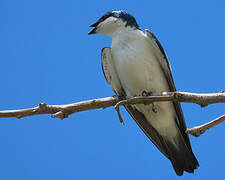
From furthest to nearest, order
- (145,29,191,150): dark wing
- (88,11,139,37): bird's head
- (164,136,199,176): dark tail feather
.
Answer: (88,11,139,37): bird's head → (145,29,191,150): dark wing → (164,136,199,176): dark tail feather

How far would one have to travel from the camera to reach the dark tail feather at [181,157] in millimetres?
6457

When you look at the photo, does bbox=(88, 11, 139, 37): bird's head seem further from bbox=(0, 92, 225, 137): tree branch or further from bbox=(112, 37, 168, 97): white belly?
bbox=(0, 92, 225, 137): tree branch

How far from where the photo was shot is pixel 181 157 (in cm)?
658

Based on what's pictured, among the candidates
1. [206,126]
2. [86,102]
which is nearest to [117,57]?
[86,102]

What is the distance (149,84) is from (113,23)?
1.50 m

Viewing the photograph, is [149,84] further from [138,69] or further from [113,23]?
[113,23]

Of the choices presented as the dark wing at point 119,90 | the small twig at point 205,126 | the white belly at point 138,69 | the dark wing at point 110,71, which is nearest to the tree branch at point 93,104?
the small twig at point 205,126

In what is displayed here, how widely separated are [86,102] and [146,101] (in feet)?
2.63

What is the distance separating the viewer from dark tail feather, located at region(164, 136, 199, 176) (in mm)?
6457

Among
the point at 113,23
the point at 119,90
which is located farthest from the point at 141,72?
the point at 113,23

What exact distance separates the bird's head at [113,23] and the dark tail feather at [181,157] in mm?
2277

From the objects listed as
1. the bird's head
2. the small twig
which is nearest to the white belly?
the bird's head

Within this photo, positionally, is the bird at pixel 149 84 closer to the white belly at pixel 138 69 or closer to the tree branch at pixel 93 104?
the white belly at pixel 138 69

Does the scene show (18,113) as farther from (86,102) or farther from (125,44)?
(125,44)
